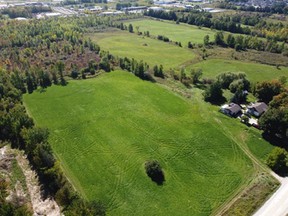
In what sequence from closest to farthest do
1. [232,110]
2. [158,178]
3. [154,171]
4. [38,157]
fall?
[38,157], [158,178], [154,171], [232,110]

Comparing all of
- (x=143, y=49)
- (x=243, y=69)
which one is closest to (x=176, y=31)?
(x=143, y=49)

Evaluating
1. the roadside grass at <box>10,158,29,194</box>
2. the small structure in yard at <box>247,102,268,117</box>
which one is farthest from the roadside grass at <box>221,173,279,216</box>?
the roadside grass at <box>10,158,29,194</box>

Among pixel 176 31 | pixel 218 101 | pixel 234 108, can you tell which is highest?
pixel 234 108

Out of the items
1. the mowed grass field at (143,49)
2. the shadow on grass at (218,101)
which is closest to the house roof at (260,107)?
the shadow on grass at (218,101)

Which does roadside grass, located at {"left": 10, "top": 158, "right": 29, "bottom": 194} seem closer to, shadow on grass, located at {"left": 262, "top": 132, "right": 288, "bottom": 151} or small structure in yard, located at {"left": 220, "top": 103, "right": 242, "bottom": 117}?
small structure in yard, located at {"left": 220, "top": 103, "right": 242, "bottom": 117}

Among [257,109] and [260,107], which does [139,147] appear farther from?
[260,107]

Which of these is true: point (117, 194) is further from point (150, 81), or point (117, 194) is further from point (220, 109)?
point (150, 81)

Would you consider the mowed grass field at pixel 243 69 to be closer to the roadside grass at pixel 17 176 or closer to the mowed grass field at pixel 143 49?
the mowed grass field at pixel 143 49
